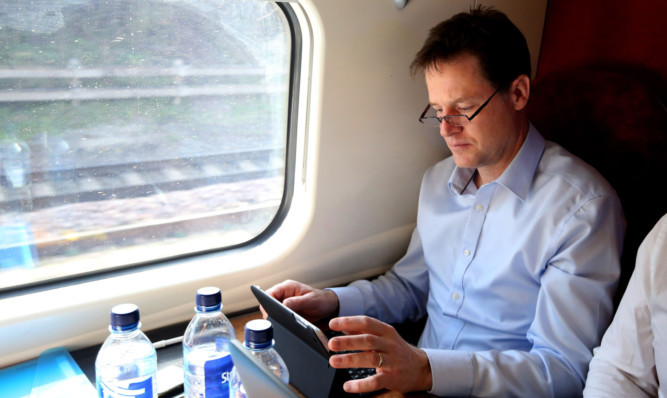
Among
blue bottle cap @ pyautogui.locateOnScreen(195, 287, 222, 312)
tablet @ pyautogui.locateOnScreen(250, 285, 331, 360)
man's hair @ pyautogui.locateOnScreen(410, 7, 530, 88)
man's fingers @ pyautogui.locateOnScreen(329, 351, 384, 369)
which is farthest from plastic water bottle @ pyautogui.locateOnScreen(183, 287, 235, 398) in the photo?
man's hair @ pyautogui.locateOnScreen(410, 7, 530, 88)

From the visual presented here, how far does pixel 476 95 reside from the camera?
5.24ft

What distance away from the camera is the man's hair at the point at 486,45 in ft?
5.17

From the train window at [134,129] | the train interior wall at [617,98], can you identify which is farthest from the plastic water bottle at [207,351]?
the train interior wall at [617,98]

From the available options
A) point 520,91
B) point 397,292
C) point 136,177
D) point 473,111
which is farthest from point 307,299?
point 520,91

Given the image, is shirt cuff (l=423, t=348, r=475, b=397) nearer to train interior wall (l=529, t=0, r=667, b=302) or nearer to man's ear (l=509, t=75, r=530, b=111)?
train interior wall (l=529, t=0, r=667, b=302)

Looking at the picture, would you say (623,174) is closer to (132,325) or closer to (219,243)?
(219,243)

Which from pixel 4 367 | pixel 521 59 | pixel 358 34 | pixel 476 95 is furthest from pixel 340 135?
pixel 4 367

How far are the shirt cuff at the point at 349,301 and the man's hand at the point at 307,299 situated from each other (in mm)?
22

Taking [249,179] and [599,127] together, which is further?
[249,179]

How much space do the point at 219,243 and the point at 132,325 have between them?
0.74m

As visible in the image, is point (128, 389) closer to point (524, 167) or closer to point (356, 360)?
point (356, 360)

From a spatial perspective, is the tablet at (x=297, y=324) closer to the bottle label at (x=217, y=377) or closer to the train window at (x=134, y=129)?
the bottle label at (x=217, y=377)

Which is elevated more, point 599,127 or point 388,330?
point 599,127

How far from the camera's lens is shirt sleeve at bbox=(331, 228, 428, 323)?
5.98 ft
